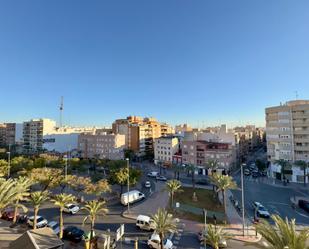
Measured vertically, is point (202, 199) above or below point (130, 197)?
below

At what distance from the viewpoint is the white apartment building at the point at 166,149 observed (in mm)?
100287

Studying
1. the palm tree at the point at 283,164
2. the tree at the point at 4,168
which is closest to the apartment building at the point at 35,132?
the tree at the point at 4,168

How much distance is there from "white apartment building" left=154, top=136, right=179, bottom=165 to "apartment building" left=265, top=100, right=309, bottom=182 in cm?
3566

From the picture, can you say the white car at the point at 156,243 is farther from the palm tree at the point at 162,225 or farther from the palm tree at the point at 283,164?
the palm tree at the point at 283,164

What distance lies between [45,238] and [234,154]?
251 ft

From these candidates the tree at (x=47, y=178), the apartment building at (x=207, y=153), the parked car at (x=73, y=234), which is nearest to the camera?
the parked car at (x=73, y=234)

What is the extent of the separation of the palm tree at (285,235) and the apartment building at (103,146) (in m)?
91.4

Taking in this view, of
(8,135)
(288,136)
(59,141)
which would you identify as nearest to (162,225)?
(288,136)

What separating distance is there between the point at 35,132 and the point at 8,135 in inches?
1089

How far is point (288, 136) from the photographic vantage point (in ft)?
251

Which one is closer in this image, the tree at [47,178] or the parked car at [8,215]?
the parked car at [8,215]

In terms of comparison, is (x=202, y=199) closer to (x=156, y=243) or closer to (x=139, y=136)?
(x=156, y=243)

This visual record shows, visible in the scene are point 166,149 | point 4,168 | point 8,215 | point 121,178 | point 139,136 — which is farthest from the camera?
point 139,136

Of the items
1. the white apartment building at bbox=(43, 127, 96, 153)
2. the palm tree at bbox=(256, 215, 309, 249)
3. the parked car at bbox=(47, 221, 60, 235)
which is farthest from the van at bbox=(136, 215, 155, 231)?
the white apartment building at bbox=(43, 127, 96, 153)
